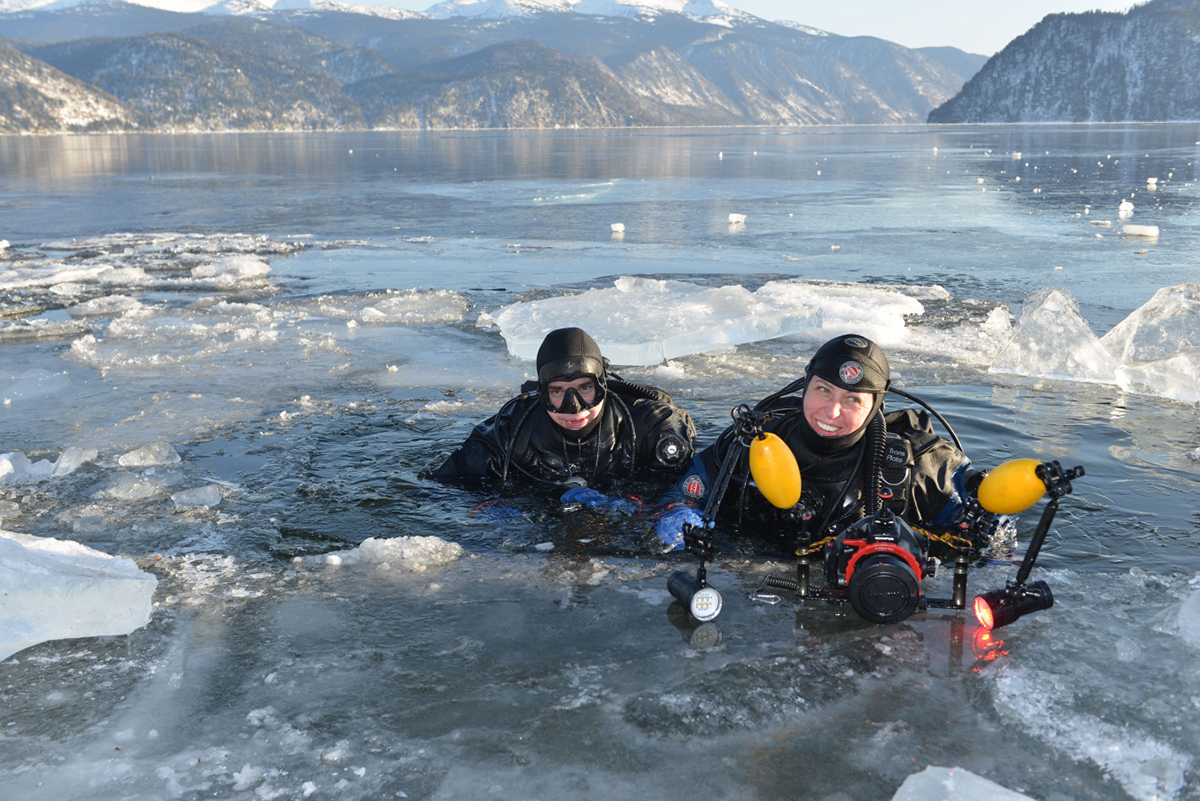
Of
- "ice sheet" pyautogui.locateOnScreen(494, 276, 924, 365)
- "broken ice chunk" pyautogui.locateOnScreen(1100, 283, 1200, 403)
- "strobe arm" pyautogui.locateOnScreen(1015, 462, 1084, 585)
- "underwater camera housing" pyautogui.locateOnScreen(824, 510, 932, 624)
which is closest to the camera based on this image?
"strobe arm" pyautogui.locateOnScreen(1015, 462, 1084, 585)

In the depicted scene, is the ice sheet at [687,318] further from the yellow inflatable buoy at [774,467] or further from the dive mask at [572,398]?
the yellow inflatable buoy at [774,467]

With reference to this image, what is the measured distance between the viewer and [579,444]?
4688 millimetres

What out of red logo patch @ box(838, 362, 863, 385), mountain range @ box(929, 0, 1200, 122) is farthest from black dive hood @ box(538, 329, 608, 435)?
mountain range @ box(929, 0, 1200, 122)

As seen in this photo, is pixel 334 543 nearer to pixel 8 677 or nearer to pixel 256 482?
pixel 256 482

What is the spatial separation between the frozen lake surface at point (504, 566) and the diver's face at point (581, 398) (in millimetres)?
453

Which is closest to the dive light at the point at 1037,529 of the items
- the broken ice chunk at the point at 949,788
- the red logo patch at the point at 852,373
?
the red logo patch at the point at 852,373

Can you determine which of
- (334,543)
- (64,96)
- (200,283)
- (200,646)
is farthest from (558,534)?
(64,96)

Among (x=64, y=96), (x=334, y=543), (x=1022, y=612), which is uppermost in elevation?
(x=64, y=96)

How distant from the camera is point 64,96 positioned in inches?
4916

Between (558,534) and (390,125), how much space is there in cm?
19194

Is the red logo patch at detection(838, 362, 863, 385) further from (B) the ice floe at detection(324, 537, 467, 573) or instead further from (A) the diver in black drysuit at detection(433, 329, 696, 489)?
(B) the ice floe at detection(324, 537, 467, 573)

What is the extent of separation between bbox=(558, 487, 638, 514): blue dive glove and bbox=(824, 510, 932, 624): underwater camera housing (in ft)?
4.81

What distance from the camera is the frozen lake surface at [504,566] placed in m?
2.38

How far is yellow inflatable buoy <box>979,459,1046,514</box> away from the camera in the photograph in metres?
2.96
